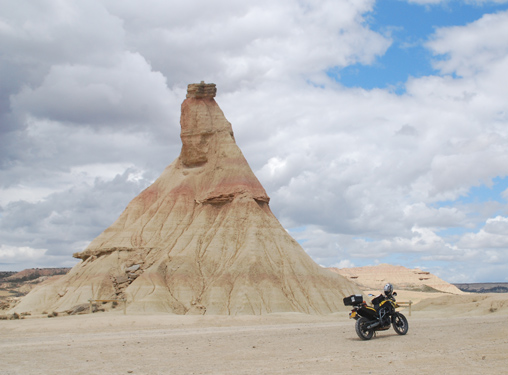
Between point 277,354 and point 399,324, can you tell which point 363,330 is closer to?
point 399,324

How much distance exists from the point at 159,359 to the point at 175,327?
53.7ft

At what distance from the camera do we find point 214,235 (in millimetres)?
55688

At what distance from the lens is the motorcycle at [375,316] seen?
21.0 meters

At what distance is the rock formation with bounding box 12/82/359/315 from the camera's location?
4800cm

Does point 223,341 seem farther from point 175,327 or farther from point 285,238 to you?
point 285,238

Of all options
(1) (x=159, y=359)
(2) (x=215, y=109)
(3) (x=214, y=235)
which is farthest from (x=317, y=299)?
(1) (x=159, y=359)

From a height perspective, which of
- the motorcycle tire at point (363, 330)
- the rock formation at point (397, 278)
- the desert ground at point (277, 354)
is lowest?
the desert ground at point (277, 354)

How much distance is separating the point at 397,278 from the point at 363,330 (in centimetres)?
13620

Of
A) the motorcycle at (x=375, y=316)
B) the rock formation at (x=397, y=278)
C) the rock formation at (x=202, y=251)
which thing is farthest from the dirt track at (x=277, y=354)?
the rock formation at (x=397, y=278)

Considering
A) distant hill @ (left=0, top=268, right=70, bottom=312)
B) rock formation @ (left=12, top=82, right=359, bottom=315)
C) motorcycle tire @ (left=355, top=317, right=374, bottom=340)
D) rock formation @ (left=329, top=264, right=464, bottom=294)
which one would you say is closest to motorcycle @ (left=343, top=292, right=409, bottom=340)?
motorcycle tire @ (left=355, top=317, right=374, bottom=340)

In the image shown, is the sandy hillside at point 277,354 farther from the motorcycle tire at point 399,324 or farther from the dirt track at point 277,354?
the motorcycle tire at point 399,324

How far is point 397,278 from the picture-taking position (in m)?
151

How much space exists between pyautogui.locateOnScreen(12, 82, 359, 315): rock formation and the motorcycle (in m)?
24.1

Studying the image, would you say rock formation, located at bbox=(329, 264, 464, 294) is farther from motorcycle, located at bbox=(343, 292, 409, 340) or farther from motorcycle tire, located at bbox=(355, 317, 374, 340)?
motorcycle tire, located at bbox=(355, 317, 374, 340)
